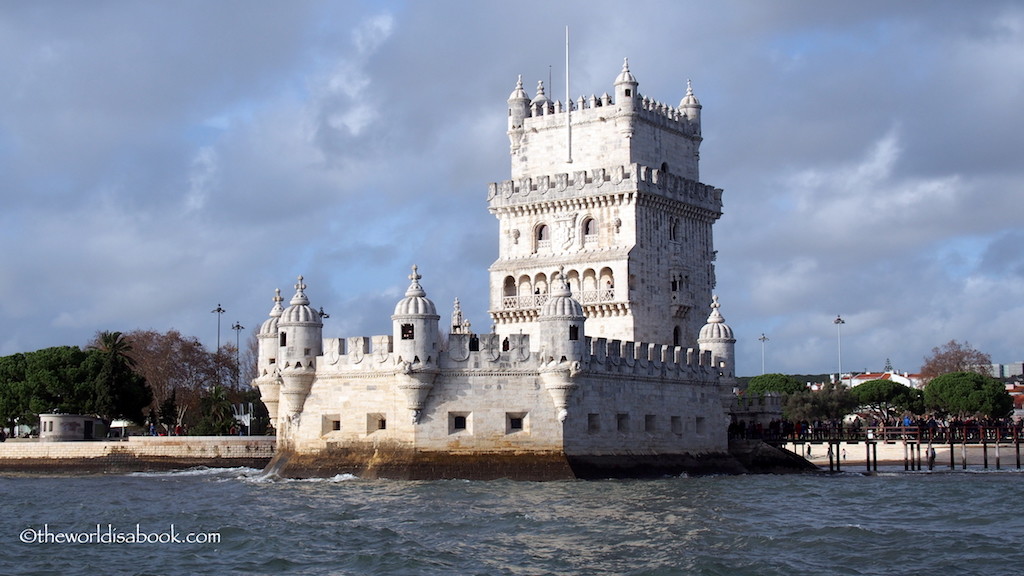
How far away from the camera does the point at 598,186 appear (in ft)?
193

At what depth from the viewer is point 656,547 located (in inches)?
1236

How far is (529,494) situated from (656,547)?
10.8 metres

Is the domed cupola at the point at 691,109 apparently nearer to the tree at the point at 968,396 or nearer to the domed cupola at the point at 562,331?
the domed cupola at the point at 562,331

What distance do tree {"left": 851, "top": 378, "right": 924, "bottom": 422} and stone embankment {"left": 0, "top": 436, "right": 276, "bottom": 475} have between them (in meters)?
54.0

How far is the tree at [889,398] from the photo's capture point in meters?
103

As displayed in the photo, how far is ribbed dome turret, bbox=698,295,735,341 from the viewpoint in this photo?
2288 inches

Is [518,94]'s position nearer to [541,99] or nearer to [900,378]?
[541,99]

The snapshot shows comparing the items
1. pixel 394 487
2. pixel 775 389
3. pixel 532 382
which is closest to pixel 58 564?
pixel 394 487

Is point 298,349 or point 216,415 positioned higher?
point 298,349

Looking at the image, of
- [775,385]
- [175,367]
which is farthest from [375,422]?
[775,385]

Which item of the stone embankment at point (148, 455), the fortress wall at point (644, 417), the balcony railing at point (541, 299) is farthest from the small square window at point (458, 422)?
the stone embankment at point (148, 455)

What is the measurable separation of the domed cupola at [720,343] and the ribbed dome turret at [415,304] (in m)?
14.7

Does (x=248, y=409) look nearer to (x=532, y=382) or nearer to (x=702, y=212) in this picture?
(x=702, y=212)

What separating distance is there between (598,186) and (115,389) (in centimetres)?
2957
